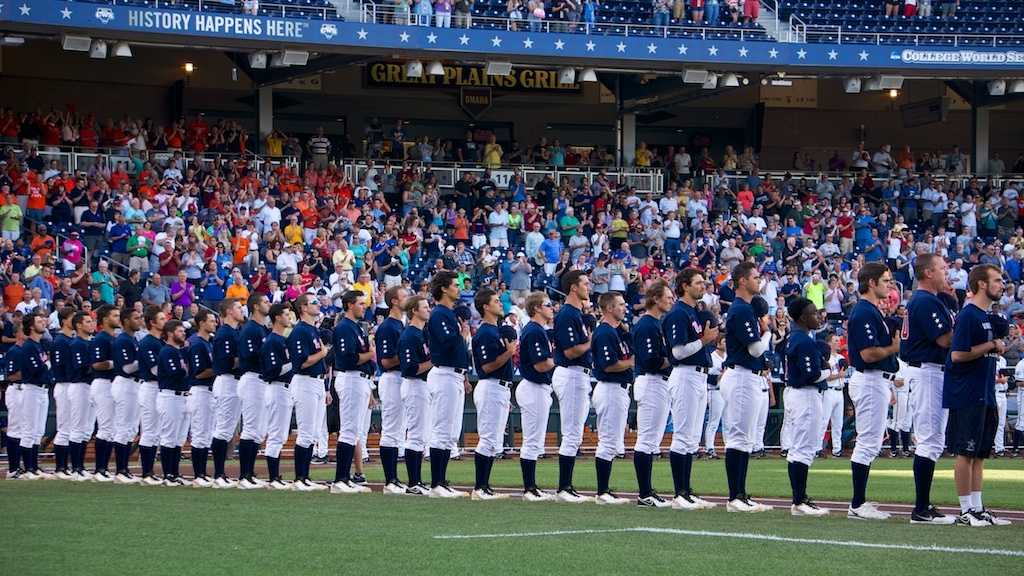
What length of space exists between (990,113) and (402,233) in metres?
20.7

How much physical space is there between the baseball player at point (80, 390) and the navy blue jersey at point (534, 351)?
6.87 m

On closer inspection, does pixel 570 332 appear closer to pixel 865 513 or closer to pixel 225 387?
pixel 865 513

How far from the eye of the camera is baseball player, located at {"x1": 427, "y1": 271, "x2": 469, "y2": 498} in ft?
47.5

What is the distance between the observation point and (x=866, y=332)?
456 inches

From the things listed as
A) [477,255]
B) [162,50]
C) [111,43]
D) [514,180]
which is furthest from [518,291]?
[162,50]

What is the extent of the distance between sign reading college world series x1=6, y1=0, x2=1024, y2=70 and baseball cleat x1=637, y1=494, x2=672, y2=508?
61.4 ft

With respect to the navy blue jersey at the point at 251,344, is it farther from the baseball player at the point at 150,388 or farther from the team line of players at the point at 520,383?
the baseball player at the point at 150,388

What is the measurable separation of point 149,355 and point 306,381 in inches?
101

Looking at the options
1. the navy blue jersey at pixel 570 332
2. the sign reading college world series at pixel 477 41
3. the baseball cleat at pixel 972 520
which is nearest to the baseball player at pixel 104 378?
the navy blue jersey at pixel 570 332

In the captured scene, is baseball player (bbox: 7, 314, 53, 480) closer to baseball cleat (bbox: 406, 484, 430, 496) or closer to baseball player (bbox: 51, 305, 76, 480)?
baseball player (bbox: 51, 305, 76, 480)

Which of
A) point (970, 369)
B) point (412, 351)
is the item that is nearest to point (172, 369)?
point (412, 351)

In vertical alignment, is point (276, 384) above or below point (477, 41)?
below

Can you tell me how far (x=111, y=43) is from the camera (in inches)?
1160

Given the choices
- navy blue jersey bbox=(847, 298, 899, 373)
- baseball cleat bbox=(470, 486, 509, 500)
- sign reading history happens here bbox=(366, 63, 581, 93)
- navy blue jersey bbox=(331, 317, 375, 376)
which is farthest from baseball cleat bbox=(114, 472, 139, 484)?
sign reading history happens here bbox=(366, 63, 581, 93)
